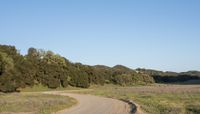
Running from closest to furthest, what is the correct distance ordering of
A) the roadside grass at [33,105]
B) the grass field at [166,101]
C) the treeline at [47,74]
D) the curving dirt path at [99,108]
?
the grass field at [166,101] < the curving dirt path at [99,108] < the roadside grass at [33,105] < the treeline at [47,74]

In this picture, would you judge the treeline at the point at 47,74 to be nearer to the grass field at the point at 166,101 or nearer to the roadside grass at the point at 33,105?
the grass field at the point at 166,101

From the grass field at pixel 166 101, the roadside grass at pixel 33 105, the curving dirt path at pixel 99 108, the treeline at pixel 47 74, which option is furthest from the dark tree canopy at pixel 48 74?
the curving dirt path at pixel 99 108

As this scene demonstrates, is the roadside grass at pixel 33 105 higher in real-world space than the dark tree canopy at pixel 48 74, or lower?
lower

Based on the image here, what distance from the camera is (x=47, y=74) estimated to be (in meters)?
96.4

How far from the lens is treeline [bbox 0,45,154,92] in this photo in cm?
7800

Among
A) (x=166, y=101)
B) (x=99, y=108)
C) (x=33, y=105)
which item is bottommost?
(x=99, y=108)

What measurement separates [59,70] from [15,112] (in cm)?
Result: 7044

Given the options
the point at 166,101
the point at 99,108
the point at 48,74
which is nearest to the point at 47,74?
the point at 48,74

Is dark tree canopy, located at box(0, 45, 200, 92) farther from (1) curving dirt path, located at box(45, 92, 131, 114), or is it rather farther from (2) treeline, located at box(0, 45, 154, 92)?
(1) curving dirt path, located at box(45, 92, 131, 114)

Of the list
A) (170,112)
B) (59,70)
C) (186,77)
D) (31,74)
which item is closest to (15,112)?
(170,112)

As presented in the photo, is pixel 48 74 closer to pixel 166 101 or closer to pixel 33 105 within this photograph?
pixel 166 101

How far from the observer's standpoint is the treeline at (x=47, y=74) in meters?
78.0

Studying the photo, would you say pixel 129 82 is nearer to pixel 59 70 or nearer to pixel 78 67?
pixel 78 67

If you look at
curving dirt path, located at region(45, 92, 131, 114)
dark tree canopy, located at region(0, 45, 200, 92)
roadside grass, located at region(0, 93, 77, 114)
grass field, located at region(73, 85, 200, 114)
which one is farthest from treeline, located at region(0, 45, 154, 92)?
curving dirt path, located at region(45, 92, 131, 114)
